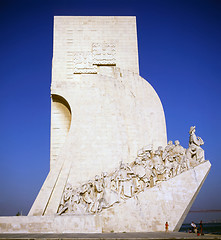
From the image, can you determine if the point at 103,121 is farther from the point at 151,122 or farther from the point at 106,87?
the point at 151,122

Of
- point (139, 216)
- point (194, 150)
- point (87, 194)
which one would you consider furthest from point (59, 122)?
point (194, 150)

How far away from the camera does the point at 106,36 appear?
1430 centimetres

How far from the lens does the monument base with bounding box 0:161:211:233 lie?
937cm

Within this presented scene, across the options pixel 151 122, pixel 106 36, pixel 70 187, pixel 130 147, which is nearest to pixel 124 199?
pixel 70 187

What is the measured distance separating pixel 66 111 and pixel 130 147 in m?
3.25

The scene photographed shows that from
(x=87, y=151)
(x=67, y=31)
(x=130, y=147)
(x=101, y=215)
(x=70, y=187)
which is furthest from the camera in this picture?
(x=67, y=31)

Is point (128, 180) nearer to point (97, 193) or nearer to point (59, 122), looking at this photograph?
point (97, 193)

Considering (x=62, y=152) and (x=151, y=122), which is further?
(x=151, y=122)

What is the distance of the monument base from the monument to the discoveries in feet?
0.10

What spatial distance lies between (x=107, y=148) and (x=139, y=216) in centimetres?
311

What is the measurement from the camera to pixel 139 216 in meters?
9.67

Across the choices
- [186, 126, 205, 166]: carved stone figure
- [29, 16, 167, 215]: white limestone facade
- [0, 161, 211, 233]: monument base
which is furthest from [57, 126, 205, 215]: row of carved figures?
[29, 16, 167, 215]: white limestone facade

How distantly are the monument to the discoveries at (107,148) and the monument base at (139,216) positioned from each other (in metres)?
0.03

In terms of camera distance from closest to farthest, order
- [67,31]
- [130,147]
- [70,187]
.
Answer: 1. [70,187]
2. [130,147]
3. [67,31]
